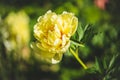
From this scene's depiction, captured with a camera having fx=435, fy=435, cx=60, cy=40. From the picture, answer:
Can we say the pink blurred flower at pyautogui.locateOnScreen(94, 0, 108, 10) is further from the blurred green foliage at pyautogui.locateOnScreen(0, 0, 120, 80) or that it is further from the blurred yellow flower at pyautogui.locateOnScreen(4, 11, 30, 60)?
the blurred yellow flower at pyautogui.locateOnScreen(4, 11, 30, 60)

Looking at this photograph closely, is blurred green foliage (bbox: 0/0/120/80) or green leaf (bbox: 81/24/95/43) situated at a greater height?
blurred green foliage (bbox: 0/0/120/80)

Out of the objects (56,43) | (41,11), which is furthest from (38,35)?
(41,11)

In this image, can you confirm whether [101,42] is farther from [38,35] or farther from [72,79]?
[38,35]

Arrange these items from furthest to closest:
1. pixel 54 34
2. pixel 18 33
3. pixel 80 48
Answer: pixel 18 33 < pixel 80 48 < pixel 54 34

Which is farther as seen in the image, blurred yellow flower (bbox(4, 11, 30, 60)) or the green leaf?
blurred yellow flower (bbox(4, 11, 30, 60))

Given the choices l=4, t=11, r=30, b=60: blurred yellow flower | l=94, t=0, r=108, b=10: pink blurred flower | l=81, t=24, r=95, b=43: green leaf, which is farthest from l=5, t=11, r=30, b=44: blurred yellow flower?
l=81, t=24, r=95, b=43: green leaf

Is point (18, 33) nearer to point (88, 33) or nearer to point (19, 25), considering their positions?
point (19, 25)

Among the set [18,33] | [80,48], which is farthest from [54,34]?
[18,33]
